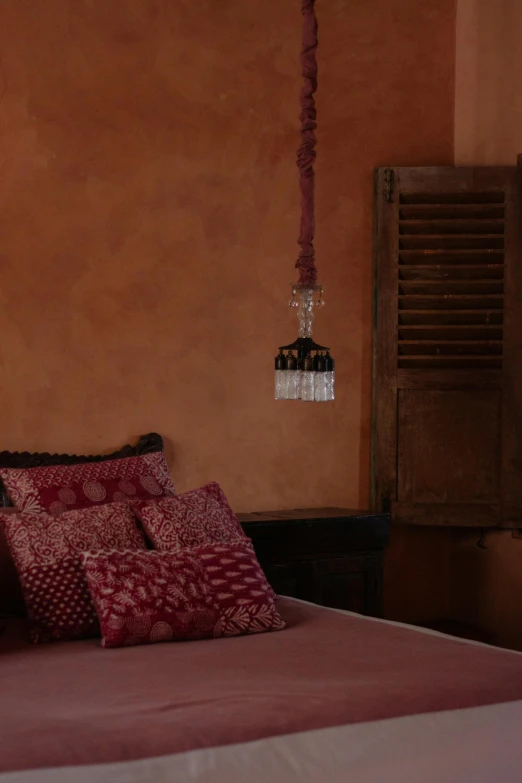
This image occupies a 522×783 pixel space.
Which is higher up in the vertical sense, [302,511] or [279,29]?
[279,29]

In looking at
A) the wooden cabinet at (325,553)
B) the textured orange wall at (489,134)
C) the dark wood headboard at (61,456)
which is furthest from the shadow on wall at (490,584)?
the dark wood headboard at (61,456)

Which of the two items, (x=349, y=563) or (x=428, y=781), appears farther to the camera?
(x=349, y=563)

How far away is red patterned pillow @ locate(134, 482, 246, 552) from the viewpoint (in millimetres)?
2916

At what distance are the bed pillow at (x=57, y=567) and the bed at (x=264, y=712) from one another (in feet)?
0.43

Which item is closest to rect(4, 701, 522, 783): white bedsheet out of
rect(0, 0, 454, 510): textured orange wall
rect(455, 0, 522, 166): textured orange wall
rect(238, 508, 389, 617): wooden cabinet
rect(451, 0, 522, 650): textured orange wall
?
rect(238, 508, 389, 617): wooden cabinet

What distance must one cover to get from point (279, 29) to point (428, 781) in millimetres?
3186

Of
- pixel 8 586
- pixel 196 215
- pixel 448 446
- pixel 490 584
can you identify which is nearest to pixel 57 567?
pixel 8 586

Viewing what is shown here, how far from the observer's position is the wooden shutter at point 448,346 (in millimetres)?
4066

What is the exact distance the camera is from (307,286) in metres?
2.87

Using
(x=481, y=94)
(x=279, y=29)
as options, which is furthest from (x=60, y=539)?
(x=481, y=94)

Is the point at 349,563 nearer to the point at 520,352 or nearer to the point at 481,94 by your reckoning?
the point at 520,352

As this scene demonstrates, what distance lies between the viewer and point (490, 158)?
166 inches

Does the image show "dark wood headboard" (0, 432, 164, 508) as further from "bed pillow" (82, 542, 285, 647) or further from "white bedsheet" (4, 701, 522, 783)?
"white bedsheet" (4, 701, 522, 783)

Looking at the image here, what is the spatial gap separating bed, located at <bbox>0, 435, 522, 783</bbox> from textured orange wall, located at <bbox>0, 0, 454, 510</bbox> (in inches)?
57.6
